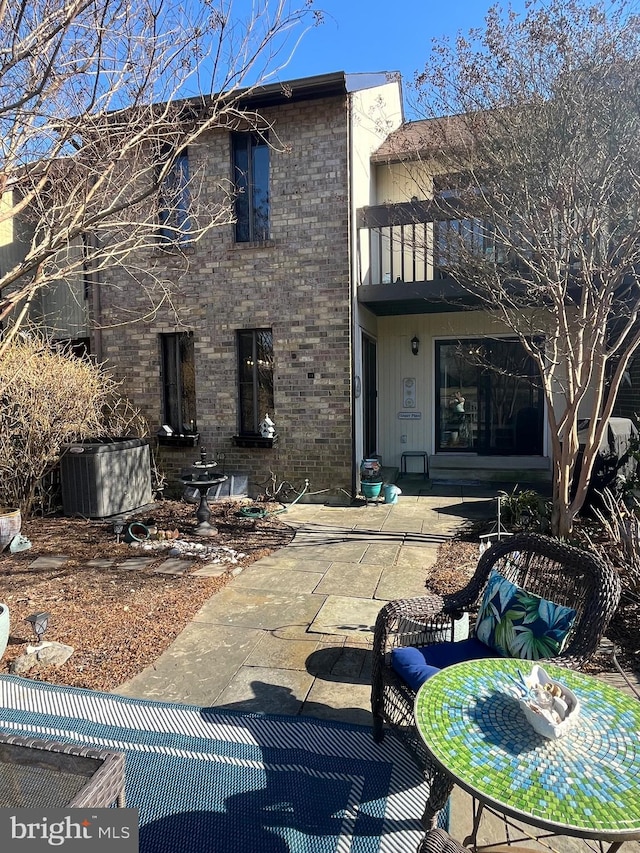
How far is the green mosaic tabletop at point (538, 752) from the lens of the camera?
1460 millimetres

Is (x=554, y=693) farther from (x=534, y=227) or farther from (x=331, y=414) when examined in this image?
(x=331, y=414)

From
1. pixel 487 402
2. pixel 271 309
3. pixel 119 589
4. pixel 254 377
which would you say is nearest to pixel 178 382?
pixel 254 377

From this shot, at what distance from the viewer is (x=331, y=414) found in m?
8.02

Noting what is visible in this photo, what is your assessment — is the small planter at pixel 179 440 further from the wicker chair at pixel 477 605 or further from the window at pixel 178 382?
the wicker chair at pixel 477 605

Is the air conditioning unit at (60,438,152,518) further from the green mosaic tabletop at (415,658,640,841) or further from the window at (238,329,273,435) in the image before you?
the green mosaic tabletop at (415,658,640,841)

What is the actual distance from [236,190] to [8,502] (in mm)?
5845

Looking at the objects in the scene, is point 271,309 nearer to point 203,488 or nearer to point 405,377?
point 203,488

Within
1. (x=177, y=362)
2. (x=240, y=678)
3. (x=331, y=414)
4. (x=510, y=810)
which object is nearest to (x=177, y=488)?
(x=177, y=362)

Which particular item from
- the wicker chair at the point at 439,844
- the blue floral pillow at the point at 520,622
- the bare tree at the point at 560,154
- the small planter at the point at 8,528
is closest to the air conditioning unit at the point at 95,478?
the small planter at the point at 8,528

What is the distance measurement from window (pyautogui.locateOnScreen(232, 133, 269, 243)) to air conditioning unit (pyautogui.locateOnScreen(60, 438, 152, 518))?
13.4 ft

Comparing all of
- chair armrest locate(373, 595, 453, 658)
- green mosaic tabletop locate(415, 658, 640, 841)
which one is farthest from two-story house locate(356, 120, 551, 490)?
green mosaic tabletop locate(415, 658, 640, 841)

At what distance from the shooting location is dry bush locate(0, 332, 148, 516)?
22.1 feet

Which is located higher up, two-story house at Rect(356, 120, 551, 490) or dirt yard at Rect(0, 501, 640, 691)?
two-story house at Rect(356, 120, 551, 490)

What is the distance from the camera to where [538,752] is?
168 centimetres
